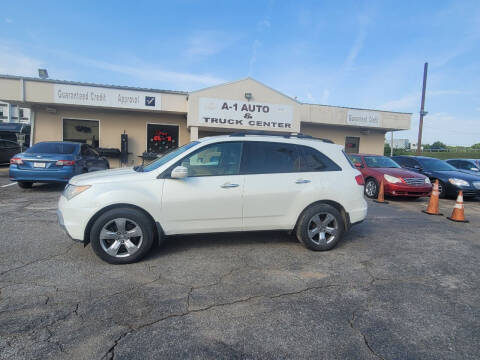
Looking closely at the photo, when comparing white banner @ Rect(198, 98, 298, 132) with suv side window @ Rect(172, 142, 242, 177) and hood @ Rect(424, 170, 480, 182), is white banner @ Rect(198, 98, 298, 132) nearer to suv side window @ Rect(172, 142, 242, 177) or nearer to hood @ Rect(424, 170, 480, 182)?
hood @ Rect(424, 170, 480, 182)

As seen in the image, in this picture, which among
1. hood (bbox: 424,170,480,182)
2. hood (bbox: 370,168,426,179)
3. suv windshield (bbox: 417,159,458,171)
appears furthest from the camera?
suv windshield (bbox: 417,159,458,171)

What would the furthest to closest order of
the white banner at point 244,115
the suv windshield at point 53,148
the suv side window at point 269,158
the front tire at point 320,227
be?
the white banner at point 244,115 < the suv windshield at point 53,148 < the front tire at point 320,227 < the suv side window at point 269,158

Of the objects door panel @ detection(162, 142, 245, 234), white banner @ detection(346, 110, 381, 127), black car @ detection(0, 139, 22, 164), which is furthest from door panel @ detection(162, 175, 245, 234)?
white banner @ detection(346, 110, 381, 127)

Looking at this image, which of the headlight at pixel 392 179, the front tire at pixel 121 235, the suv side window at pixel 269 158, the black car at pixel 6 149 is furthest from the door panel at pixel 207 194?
the black car at pixel 6 149

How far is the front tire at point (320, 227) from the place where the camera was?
4.09 meters

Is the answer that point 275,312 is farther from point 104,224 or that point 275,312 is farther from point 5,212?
point 5,212

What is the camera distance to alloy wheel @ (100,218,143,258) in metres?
3.49

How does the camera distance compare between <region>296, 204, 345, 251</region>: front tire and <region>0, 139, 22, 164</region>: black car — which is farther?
<region>0, 139, 22, 164</region>: black car

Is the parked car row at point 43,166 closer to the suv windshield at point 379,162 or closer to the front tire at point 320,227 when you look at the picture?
the front tire at point 320,227

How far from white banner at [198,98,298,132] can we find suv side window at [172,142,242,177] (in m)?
10.3

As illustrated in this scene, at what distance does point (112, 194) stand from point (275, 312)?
236 cm

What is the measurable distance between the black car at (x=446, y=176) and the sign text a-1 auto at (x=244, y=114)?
20.5 feet

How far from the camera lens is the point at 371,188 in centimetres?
955

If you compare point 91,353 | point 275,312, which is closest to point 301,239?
point 275,312
